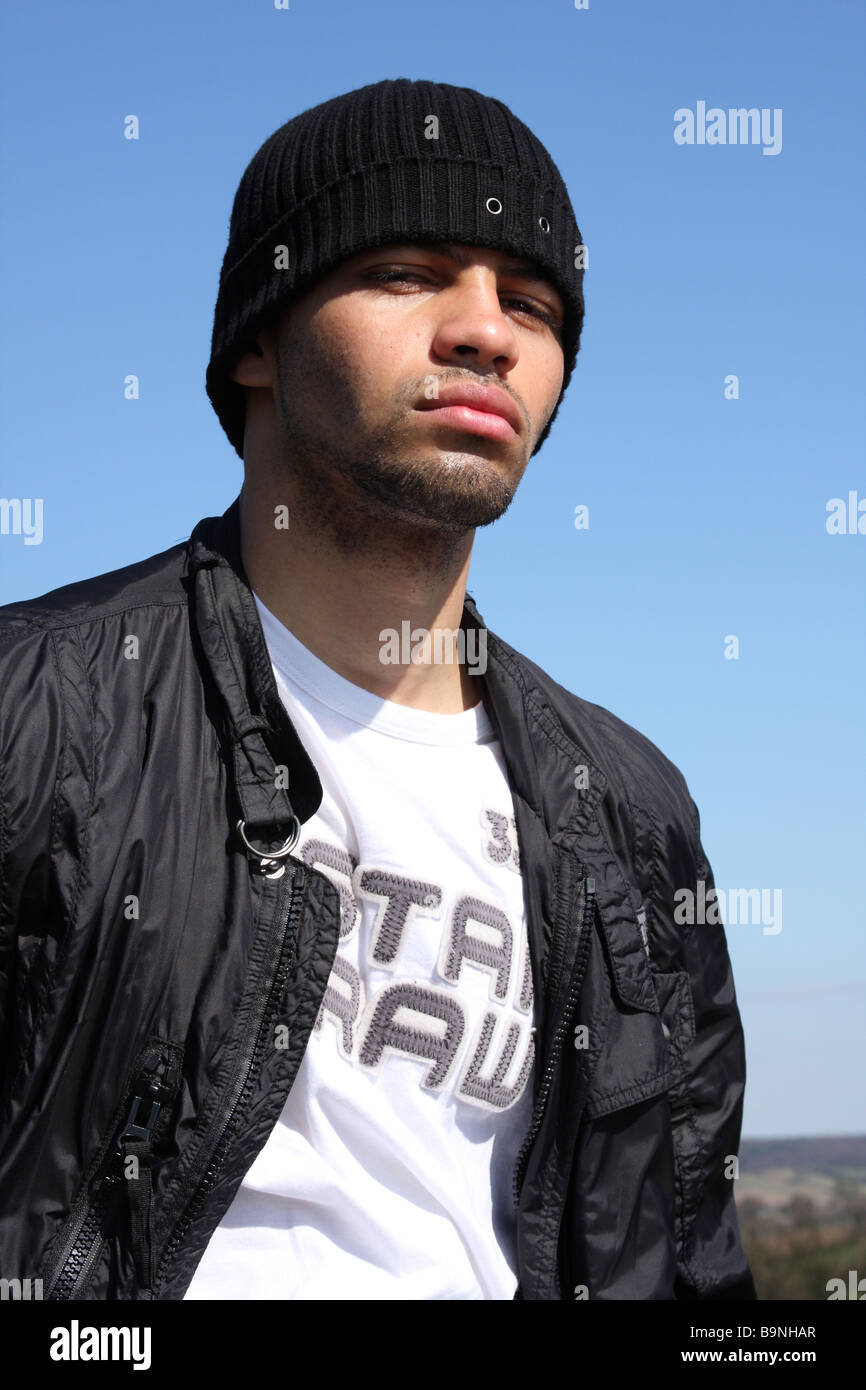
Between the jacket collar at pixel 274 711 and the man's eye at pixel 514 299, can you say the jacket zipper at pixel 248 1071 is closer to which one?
the jacket collar at pixel 274 711

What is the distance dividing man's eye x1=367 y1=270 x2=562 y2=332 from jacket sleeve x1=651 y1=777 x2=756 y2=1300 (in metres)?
1.49

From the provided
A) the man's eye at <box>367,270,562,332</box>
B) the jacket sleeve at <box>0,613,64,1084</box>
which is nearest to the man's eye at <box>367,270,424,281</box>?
the man's eye at <box>367,270,562,332</box>

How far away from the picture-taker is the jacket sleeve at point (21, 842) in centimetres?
264

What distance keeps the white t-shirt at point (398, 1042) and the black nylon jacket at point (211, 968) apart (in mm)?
90

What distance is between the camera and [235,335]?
144 inches

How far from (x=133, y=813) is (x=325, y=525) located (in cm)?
97

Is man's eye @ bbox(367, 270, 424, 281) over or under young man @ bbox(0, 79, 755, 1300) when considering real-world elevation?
over

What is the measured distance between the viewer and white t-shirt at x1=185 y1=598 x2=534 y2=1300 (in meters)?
2.80

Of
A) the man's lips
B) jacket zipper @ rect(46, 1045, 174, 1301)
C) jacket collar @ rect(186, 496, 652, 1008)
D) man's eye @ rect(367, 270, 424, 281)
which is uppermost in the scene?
man's eye @ rect(367, 270, 424, 281)

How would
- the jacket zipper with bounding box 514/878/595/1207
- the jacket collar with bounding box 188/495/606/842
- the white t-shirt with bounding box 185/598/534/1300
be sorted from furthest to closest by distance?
the jacket zipper with bounding box 514/878/595/1207 → the jacket collar with bounding box 188/495/606/842 → the white t-shirt with bounding box 185/598/534/1300

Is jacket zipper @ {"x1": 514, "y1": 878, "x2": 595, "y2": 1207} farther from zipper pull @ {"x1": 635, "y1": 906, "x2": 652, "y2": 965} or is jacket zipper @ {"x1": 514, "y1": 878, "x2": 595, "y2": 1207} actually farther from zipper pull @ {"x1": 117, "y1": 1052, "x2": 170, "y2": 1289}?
zipper pull @ {"x1": 117, "y1": 1052, "x2": 170, "y2": 1289}

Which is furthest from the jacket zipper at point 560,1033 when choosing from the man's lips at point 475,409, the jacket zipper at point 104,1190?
the man's lips at point 475,409

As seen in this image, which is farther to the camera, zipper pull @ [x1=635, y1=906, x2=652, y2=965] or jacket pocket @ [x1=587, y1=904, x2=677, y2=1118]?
zipper pull @ [x1=635, y1=906, x2=652, y2=965]
